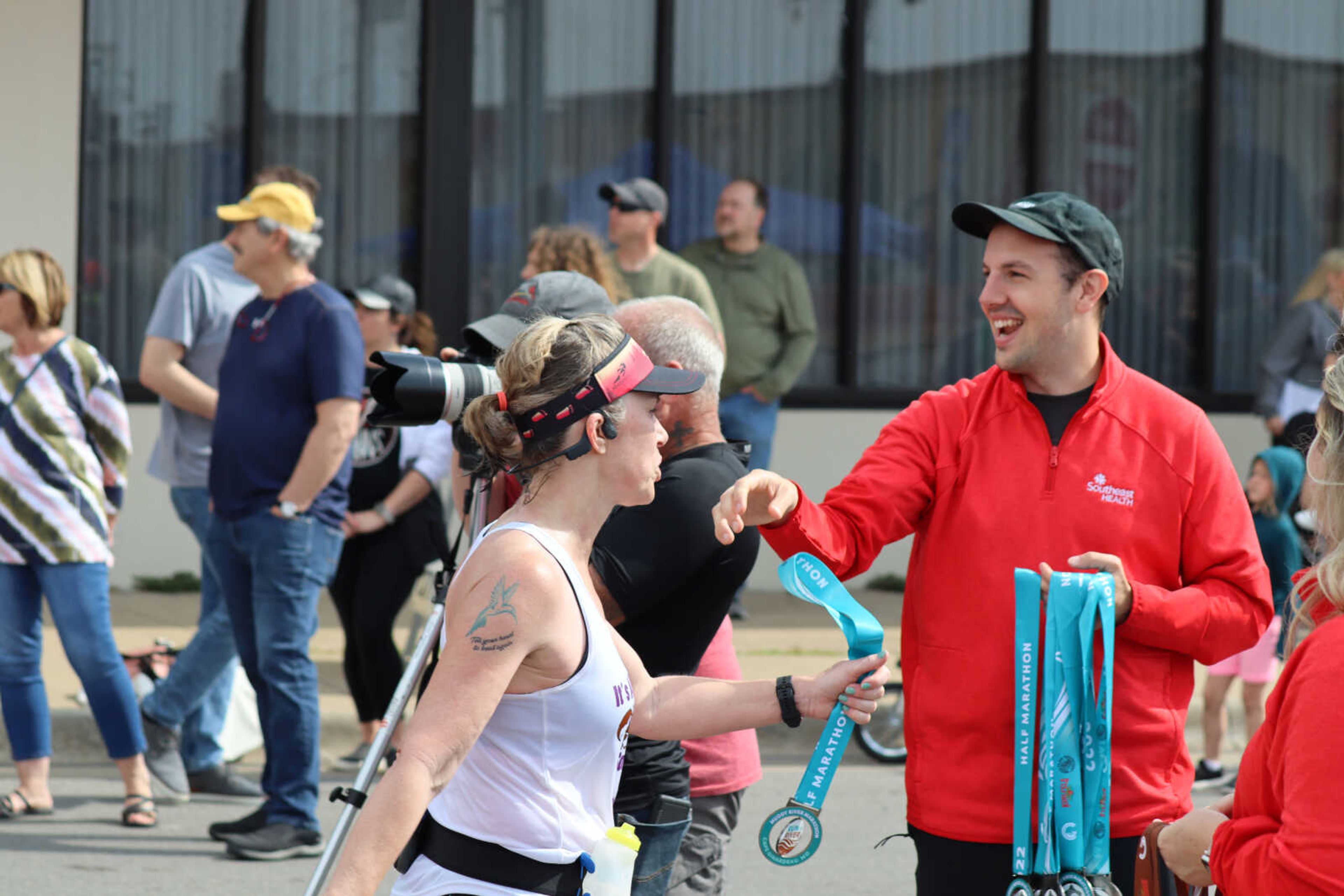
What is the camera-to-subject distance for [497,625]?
2.58m

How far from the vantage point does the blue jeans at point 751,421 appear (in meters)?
9.46

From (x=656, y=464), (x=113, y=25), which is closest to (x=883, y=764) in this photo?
(x=656, y=464)

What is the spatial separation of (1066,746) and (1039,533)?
0.40m

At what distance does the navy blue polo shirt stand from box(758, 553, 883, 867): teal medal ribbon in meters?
3.01

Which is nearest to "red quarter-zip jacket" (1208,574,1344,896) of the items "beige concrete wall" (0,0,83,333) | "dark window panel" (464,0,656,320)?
"dark window panel" (464,0,656,320)

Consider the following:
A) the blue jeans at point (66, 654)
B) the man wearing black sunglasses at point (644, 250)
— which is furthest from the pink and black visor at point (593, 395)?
the man wearing black sunglasses at point (644, 250)

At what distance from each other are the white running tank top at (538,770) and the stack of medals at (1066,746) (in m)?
0.83

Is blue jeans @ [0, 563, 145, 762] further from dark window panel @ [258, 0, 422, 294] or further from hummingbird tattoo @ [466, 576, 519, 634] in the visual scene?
dark window panel @ [258, 0, 422, 294]

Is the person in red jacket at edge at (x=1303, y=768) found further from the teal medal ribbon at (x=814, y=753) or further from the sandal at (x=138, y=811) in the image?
the sandal at (x=138, y=811)

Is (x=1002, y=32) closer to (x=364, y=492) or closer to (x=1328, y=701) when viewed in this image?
(x=364, y=492)

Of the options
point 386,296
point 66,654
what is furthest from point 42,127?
point 66,654

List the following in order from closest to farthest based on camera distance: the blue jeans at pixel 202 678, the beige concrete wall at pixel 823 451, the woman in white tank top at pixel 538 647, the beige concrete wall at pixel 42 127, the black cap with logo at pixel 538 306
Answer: the woman in white tank top at pixel 538 647 → the black cap with logo at pixel 538 306 → the blue jeans at pixel 202 678 → the beige concrete wall at pixel 42 127 → the beige concrete wall at pixel 823 451

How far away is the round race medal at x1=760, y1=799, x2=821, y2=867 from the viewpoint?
314 centimetres

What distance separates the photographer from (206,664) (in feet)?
21.2
